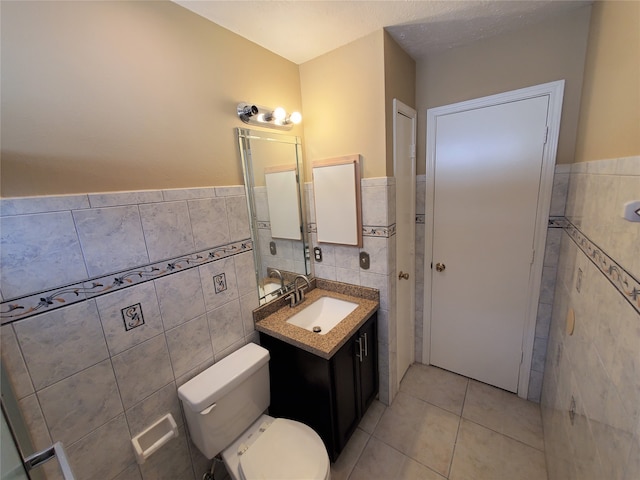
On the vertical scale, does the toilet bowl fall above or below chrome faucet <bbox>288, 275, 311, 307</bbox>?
below

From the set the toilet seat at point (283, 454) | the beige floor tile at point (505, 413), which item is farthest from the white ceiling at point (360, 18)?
the beige floor tile at point (505, 413)

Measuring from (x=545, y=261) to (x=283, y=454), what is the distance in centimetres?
188

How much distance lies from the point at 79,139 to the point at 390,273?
1653mm

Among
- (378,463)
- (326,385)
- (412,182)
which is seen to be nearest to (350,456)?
(378,463)

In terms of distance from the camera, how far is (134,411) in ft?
3.57

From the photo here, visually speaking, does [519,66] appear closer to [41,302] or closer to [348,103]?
[348,103]

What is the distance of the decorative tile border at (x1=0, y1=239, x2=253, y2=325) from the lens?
2.63 ft

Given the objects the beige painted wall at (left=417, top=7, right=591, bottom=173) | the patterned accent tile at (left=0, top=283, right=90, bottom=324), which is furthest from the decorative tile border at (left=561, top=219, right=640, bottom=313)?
the patterned accent tile at (left=0, top=283, right=90, bottom=324)

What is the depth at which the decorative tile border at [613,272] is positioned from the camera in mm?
660

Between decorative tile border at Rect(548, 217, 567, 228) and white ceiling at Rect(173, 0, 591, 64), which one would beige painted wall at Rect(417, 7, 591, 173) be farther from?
decorative tile border at Rect(548, 217, 567, 228)

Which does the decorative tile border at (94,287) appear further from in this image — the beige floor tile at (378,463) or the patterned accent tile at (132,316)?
the beige floor tile at (378,463)

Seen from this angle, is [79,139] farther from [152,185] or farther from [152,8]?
[152,8]

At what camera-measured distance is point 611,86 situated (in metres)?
1.00

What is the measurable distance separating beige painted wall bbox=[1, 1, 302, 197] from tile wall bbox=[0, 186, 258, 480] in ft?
0.32
